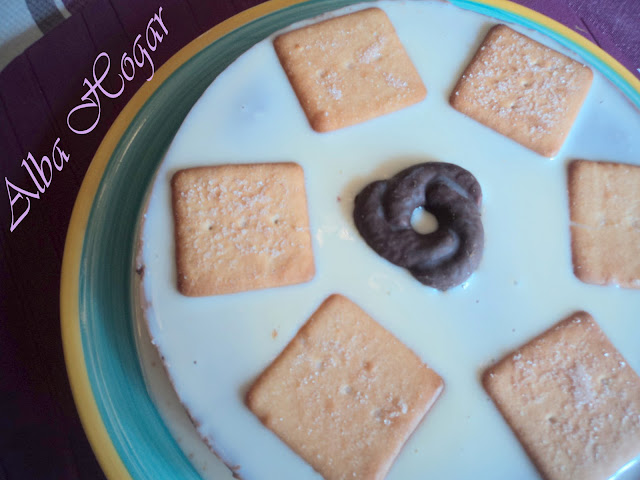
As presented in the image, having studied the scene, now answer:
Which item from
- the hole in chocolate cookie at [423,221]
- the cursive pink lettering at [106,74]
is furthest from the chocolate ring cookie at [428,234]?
the cursive pink lettering at [106,74]

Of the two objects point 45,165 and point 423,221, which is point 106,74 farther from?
point 423,221

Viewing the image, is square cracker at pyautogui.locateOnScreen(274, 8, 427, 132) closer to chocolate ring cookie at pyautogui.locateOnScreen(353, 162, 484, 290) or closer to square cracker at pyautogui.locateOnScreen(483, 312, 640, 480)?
chocolate ring cookie at pyautogui.locateOnScreen(353, 162, 484, 290)

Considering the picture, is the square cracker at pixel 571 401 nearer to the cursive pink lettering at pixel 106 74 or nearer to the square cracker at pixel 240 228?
the square cracker at pixel 240 228

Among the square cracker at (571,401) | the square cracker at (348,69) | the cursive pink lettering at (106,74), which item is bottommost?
the square cracker at (571,401)

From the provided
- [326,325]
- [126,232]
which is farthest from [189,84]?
[326,325]

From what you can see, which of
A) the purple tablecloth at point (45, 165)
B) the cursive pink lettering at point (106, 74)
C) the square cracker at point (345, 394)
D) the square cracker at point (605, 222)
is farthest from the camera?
the cursive pink lettering at point (106, 74)

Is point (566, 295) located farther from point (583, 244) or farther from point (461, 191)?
point (461, 191)

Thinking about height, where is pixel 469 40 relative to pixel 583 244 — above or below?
above
